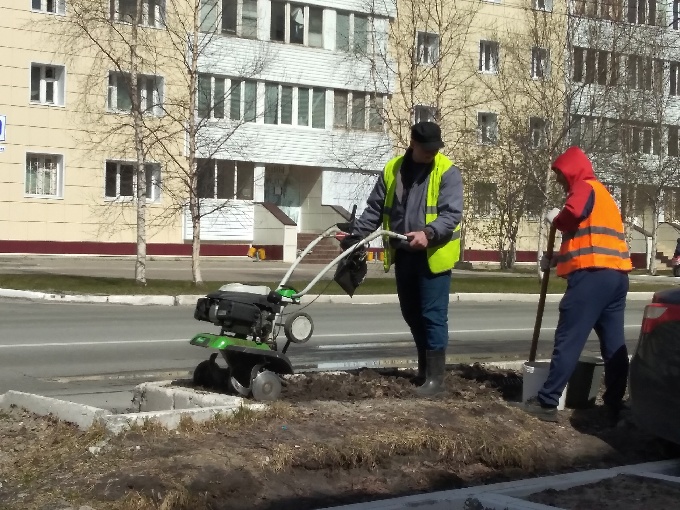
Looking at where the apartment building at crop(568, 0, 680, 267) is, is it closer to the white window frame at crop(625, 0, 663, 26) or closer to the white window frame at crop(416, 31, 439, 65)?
the white window frame at crop(625, 0, 663, 26)

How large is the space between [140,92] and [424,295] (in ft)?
57.1

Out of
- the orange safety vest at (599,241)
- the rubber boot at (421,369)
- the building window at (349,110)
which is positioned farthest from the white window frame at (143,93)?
the orange safety vest at (599,241)

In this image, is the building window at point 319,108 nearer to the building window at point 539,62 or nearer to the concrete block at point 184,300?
Result: the building window at point 539,62

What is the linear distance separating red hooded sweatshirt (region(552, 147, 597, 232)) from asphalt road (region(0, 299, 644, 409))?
12.0 ft

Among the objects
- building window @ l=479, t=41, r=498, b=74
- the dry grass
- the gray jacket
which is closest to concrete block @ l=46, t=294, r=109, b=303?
the gray jacket

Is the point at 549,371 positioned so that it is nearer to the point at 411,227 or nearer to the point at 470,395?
the point at 470,395

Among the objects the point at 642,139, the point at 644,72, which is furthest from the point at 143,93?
the point at 642,139

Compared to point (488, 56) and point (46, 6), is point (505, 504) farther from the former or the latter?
point (488, 56)

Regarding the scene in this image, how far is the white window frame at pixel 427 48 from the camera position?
32781 mm

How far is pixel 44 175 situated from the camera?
119 ft

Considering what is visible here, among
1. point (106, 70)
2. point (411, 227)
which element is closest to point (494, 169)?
point (106, 70)

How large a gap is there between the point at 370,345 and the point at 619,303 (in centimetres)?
650

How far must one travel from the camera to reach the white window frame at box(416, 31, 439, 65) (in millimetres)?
32781

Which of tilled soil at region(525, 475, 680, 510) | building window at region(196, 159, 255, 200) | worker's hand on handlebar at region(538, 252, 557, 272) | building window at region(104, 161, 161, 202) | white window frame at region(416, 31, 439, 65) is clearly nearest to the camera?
tilled soil at region(525, 475, 680, 510)
